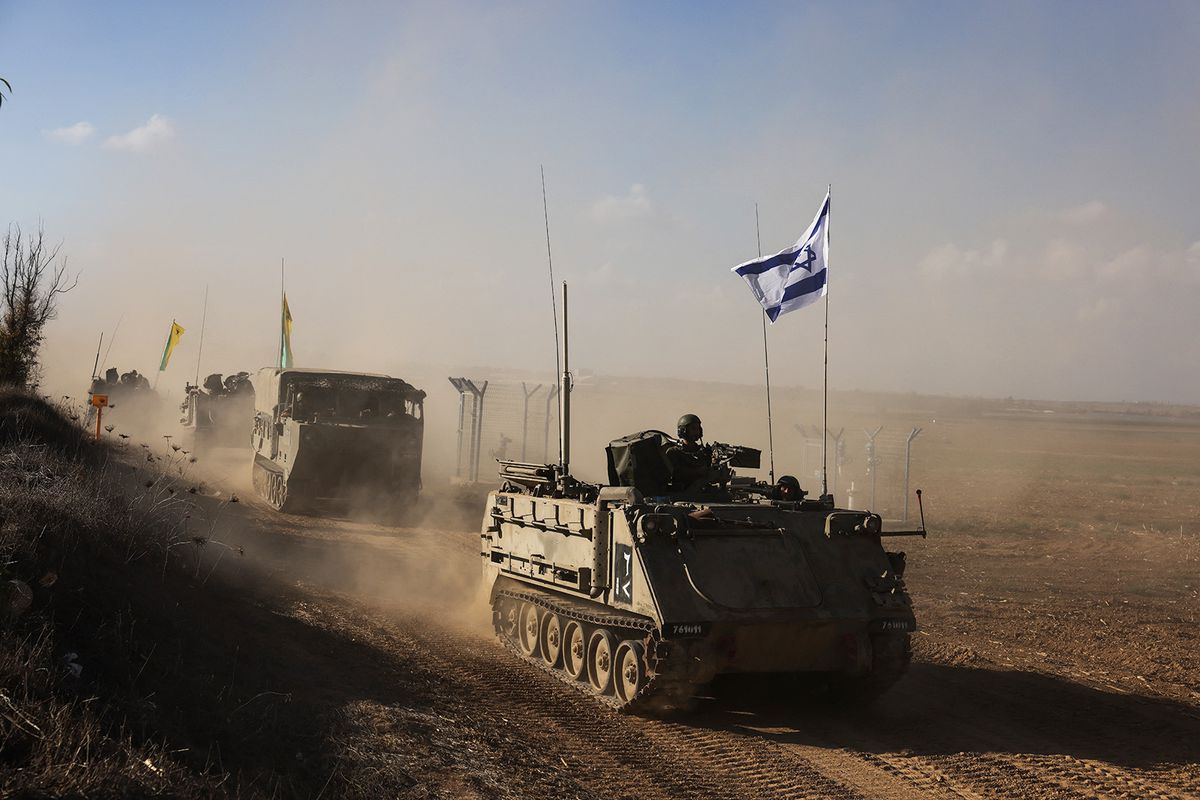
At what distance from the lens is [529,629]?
11953 mm

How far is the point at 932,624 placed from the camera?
13953mm

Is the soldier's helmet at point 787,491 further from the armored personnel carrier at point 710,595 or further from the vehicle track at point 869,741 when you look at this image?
the vehicle track at point 869,741

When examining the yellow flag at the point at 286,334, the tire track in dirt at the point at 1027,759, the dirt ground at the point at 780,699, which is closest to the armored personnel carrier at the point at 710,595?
the dirt ground at the point at 780,699

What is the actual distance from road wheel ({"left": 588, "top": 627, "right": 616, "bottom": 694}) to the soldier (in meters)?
1.95

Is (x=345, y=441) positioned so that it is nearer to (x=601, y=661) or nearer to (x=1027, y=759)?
(x=601, y=661)

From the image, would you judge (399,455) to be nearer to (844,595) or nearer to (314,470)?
(314,470)

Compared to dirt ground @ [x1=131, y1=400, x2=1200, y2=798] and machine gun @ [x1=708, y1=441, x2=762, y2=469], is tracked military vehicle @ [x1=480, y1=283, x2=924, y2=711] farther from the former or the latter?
dirt ground @ [x1=131, y1=400, x2=1200, y2=798]

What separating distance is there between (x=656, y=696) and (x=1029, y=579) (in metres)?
10.8

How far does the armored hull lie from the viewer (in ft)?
30.4

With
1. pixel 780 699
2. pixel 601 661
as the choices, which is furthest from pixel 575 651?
pixel 780 699

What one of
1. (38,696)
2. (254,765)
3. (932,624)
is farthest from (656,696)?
(932,624)

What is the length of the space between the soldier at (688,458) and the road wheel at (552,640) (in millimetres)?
1818

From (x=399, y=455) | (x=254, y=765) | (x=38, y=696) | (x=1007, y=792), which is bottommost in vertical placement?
(x=1007, y=792)

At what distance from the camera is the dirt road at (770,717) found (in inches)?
301
